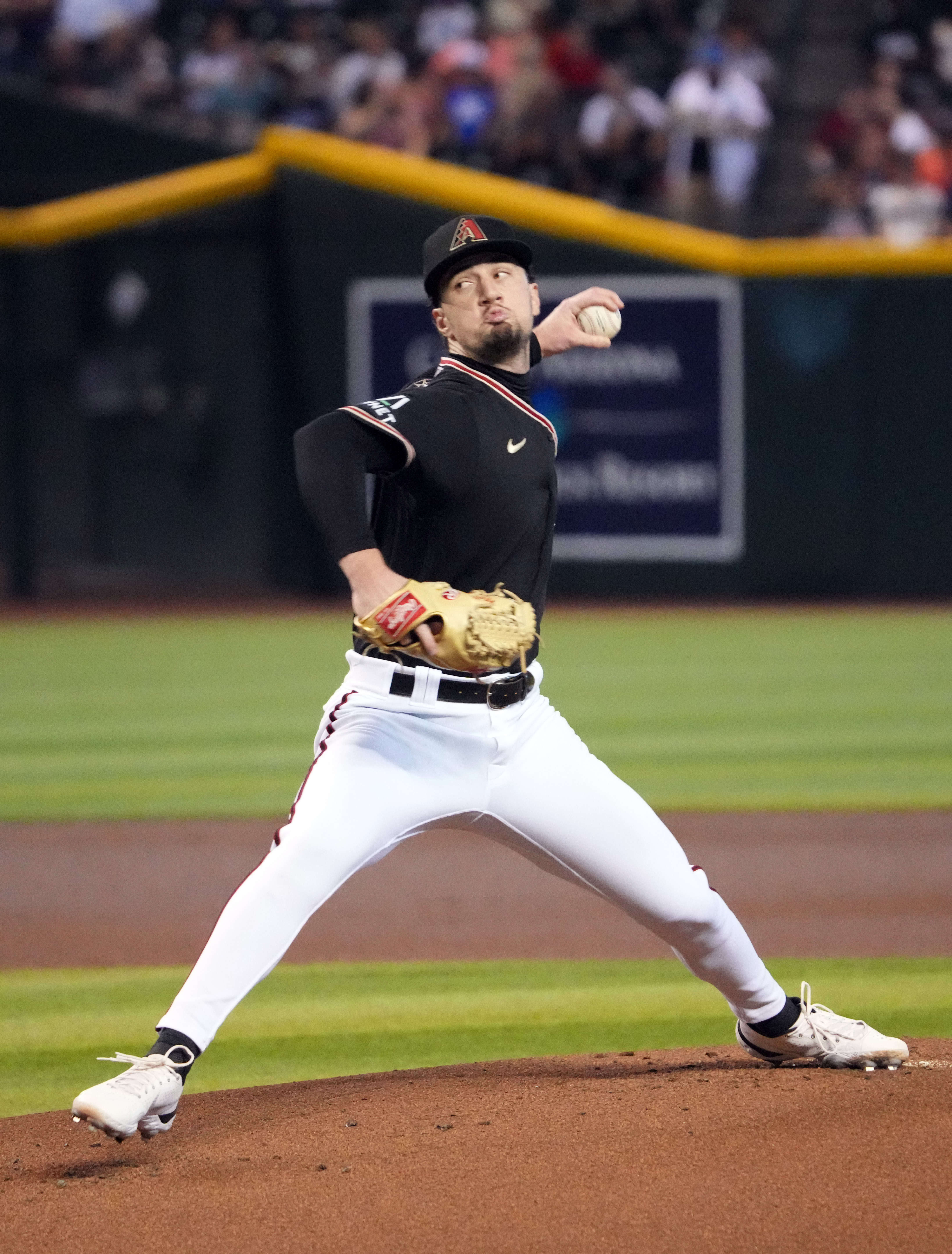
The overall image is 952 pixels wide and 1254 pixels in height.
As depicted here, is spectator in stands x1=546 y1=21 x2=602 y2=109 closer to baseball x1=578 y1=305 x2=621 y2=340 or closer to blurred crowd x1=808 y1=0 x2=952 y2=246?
blurred crowd x1=808 y1=0 x2=952 y2=246

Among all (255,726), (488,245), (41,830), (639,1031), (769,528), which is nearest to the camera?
(488,245)

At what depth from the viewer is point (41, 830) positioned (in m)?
6.89

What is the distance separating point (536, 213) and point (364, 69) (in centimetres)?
314

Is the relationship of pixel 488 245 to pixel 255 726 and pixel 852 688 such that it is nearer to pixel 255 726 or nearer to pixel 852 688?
pixel 255 726

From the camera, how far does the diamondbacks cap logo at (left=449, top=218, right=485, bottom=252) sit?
3.26 metres

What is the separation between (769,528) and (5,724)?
7100mm

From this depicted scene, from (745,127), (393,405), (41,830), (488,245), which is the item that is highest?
(745,127)

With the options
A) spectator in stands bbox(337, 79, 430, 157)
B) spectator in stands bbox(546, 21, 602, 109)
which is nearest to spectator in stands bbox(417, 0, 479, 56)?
spectator in stands bbox(337, 79, 430, 157)

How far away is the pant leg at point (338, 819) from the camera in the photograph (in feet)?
9.91

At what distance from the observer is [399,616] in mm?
2920

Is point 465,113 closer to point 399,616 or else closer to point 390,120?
point 390,120

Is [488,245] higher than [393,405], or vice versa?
[488,245]

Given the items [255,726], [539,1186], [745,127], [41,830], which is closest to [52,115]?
[745,127]

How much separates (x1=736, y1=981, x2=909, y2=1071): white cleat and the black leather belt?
0.88 metres
